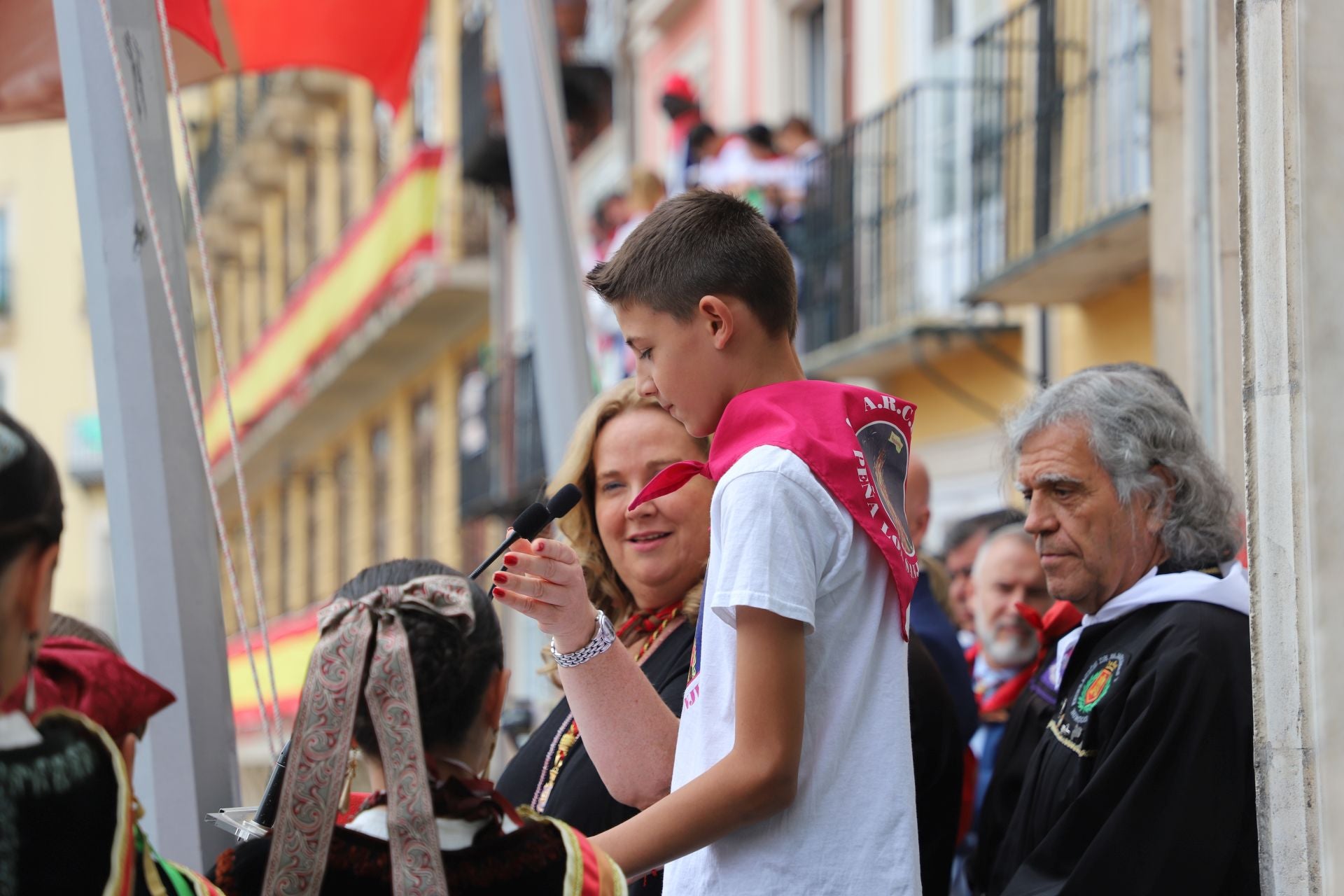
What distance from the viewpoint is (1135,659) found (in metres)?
3.23

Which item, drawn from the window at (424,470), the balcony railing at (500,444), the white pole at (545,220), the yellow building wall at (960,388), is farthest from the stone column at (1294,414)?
the window at (424,470)

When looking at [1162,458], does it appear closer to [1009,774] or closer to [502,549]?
[1009,774]

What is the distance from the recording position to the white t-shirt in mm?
2475

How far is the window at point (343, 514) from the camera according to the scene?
26000mm

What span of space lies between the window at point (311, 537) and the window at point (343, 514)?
1.23 meters

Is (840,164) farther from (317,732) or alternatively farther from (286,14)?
(317,732)

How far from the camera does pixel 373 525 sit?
25.3 m

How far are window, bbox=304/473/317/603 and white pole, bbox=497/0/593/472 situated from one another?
2255 cm

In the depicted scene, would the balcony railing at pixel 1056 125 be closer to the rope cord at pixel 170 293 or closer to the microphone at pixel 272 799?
the rope cord at pixel 170 293

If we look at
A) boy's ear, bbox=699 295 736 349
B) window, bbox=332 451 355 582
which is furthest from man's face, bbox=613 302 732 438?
window, bbox=332 451 355 582

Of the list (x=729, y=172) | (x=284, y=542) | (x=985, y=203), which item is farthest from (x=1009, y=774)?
(x=284, y=542)

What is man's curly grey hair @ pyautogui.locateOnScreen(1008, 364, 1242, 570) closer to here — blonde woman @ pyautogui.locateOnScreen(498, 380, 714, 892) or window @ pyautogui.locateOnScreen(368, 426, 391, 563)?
blonde woman @ pyautogui.locateOnScreen(498, 380, 714, 892)

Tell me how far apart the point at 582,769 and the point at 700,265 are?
3.43 ft

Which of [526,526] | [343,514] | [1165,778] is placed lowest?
[343,514]
